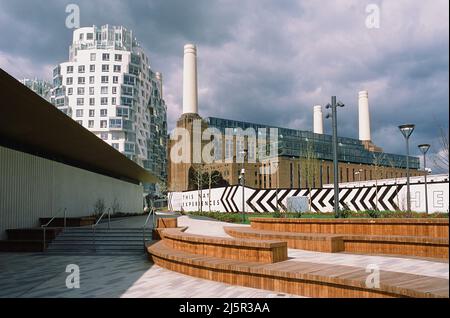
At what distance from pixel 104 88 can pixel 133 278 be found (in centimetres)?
8529

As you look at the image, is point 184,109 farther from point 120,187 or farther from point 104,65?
point 120,187

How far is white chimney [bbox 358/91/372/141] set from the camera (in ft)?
406

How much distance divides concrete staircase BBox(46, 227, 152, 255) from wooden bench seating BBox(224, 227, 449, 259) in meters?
5.30

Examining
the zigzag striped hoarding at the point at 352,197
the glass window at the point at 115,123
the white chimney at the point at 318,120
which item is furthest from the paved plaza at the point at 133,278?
the white chimney at the point at 318,120

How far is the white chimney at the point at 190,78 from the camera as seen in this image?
337 feet

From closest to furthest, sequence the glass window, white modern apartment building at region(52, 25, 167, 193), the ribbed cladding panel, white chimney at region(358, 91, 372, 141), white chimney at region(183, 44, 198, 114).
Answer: the ribbed cladding panel, the glass window, white modern apartment building at region(52, 25, 167, 193), white chimney at region(183, 44, 198, 114), white chimney at region(358, 91, 372, 141)

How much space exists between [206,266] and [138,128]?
87624mm

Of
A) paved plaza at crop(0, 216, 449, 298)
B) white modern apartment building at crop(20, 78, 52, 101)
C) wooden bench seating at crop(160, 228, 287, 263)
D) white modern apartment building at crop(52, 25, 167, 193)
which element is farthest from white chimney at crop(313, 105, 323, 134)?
wooden bench seating at crop(160, 228, 287, 263)

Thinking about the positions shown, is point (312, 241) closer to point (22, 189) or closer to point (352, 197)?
point (22, 189)

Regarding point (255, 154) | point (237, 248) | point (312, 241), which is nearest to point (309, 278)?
point (237, 248)

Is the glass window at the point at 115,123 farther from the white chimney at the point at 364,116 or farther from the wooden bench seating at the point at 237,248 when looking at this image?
the wooden bench seating at the point at 237,248

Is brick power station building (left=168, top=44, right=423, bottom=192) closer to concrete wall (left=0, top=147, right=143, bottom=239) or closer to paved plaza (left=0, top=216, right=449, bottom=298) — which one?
concrete wall (left=0, top=147, right=143, bottom=239)

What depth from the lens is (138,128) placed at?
93.8m
